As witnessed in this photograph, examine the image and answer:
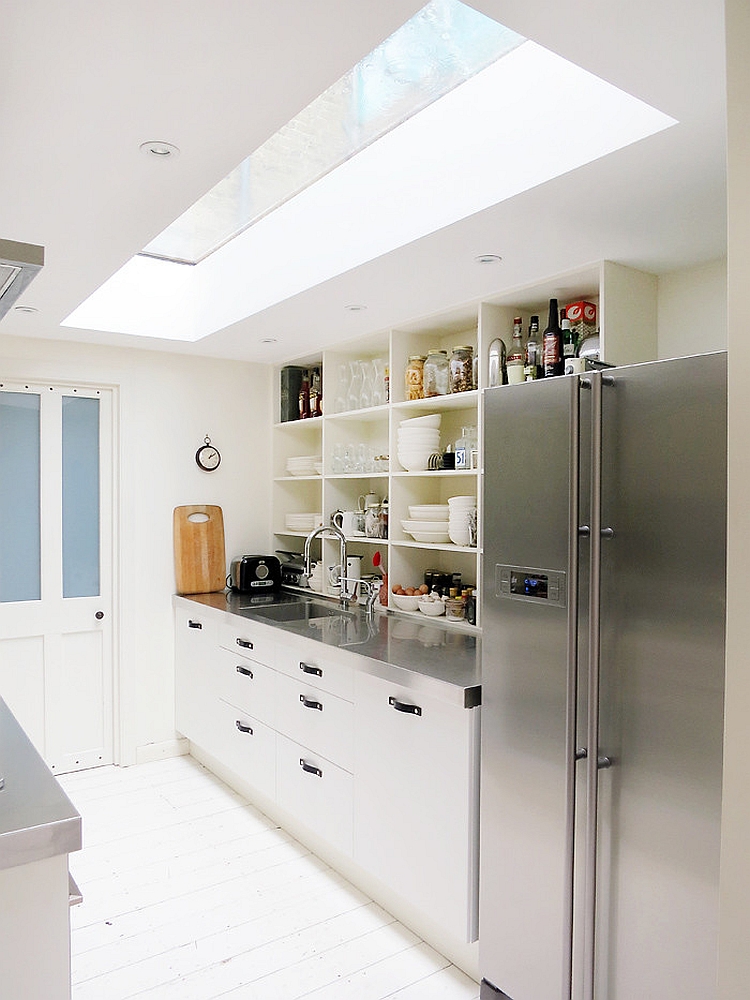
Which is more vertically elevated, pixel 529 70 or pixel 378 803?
pixel 529 70

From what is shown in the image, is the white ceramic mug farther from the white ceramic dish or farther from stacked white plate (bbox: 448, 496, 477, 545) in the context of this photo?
stacked white plate (bbox: 448, 496, 477, 545)

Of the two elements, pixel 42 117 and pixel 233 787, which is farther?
pixel 233 787

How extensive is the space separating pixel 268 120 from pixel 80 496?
2.89m

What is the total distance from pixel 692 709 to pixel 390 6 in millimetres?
1503

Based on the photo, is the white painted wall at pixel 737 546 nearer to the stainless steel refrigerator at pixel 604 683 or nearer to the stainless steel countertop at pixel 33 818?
the stainless steel refrigerator at pixel 604 683

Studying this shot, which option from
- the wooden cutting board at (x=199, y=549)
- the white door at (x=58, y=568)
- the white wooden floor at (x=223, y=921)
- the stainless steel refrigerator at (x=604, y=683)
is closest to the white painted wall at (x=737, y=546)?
the stainless steel refrigerator at (x=604, y=683)

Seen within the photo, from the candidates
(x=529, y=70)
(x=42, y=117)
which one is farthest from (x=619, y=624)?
(x=42, y=117)

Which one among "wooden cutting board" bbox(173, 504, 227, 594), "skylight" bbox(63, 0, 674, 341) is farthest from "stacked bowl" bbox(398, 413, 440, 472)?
"wooden cutting board" bbox(173, 504, 227, 594)

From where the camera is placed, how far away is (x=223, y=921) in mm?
2639

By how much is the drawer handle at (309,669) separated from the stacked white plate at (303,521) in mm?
1217

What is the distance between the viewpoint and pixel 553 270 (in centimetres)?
260

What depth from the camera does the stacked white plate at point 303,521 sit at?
13.8ft

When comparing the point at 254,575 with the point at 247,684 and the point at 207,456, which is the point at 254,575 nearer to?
the point at 207,456

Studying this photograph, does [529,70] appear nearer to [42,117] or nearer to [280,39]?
[280,39]
